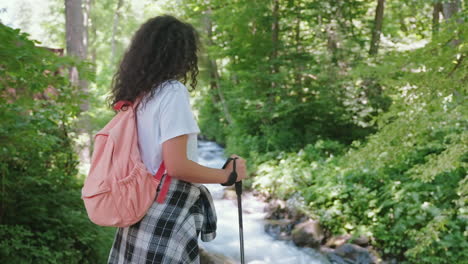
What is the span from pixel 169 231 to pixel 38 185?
10.8 ft

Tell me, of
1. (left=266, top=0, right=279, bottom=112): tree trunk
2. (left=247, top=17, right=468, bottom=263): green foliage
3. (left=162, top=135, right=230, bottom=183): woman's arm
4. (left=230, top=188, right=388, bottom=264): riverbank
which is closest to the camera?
(left=162, top=135, right=230, bottom=183): woman's arm

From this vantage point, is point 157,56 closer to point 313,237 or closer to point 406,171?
point 313,237

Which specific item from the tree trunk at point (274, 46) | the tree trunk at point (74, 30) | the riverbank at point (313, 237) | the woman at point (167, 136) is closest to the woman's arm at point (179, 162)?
the woman at point (167, 136)

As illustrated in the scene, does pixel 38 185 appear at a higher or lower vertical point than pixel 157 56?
lower

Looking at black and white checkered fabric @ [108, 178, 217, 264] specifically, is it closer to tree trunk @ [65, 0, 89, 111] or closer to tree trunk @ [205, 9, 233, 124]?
tree trunk @ [65, 0, 89, 111]

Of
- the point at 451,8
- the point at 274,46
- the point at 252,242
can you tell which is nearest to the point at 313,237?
the point at 252,242

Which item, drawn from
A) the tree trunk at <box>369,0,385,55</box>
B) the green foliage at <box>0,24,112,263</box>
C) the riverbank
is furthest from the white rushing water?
the tree trunk at <box>369,0,385,55</box>

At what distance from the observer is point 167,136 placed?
4.75 feet

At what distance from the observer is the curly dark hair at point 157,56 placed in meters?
1.58

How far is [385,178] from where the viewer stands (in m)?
6.33

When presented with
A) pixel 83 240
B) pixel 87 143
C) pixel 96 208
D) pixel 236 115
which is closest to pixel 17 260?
pixel 83 240

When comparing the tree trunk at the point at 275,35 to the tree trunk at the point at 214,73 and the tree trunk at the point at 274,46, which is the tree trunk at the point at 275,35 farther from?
the tree trunk at the point at 214,73

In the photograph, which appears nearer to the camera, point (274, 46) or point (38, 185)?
point (38, 185)

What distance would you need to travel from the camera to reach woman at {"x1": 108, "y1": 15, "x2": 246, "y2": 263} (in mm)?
1477
